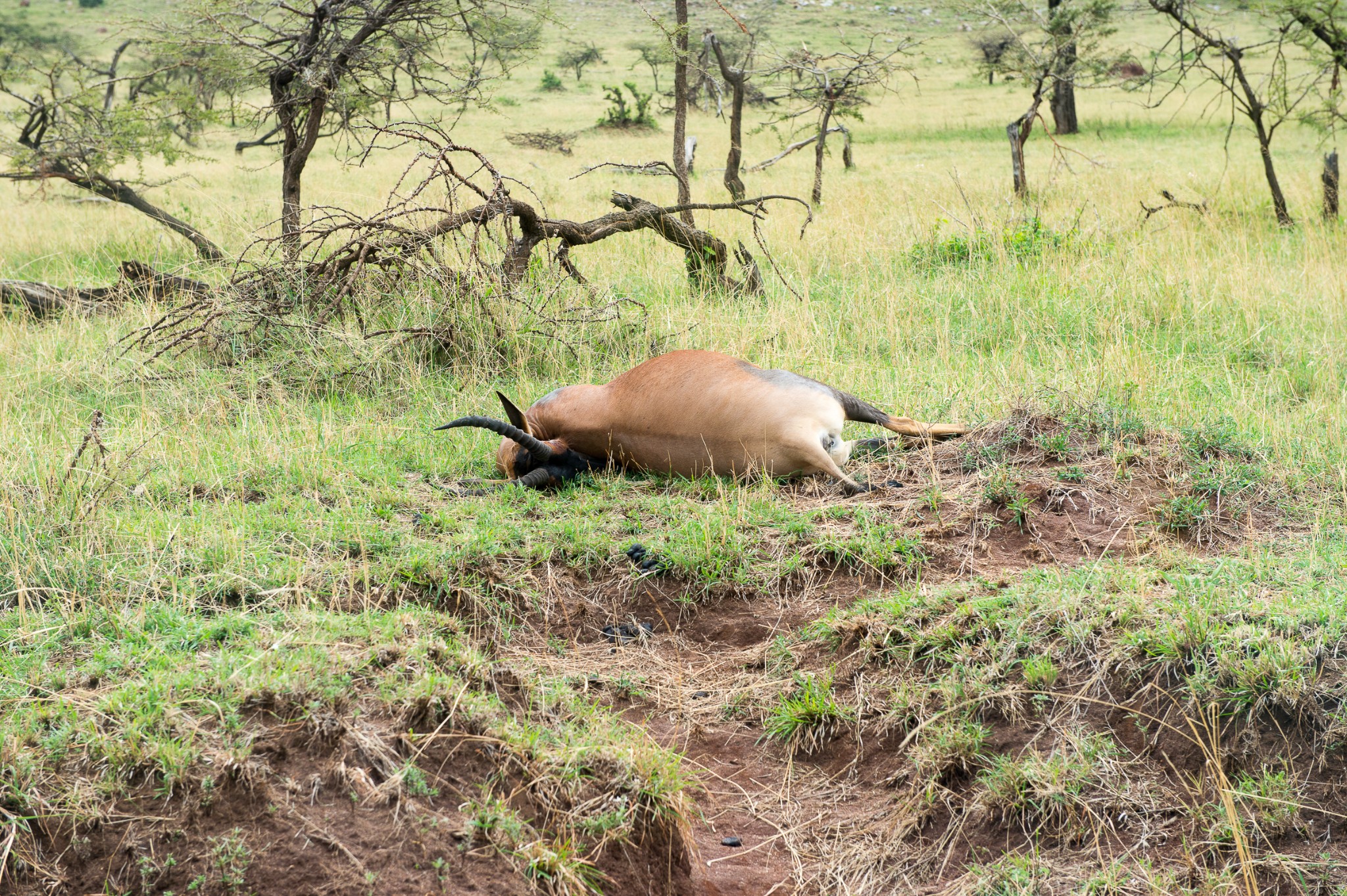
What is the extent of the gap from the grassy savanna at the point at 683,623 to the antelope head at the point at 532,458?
0.32 m

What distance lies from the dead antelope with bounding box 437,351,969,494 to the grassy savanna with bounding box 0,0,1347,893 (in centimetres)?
25

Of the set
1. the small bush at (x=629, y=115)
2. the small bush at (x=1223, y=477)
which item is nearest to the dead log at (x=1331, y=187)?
the small bush at (x=1223, y=477)

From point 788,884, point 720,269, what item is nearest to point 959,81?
point 720,269

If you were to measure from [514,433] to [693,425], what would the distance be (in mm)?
873

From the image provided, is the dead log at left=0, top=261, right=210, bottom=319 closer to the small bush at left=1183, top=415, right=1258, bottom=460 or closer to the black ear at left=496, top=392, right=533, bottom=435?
the black ear at left=496, top=392, right=533, bottom=435

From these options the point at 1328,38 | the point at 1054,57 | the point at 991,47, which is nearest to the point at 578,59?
the point at 991,47

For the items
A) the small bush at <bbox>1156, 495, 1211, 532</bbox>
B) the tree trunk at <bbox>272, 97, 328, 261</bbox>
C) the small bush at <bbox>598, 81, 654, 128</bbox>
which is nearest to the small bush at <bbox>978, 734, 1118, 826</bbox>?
the small bush at <bbox>1156, 495, 1211, 532</bbox>

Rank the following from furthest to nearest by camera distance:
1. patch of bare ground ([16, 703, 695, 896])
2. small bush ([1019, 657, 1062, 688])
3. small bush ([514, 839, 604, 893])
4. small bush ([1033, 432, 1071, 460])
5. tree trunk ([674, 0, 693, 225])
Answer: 1. tree trunk ([674, 0, 693, 225])
2. small bush ([1033, 432, 1071, 460])
3. small bush ([1019, 657, 1062, 688])
4. small bush ([514, 839, 604, 893])
5. patch of bare ground ([16, 703, 695, 896])

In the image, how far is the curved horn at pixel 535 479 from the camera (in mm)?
5172

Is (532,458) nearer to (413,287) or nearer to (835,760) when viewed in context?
(835,760)

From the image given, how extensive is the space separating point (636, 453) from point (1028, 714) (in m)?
2.61

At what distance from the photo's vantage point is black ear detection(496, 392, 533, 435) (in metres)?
5.23

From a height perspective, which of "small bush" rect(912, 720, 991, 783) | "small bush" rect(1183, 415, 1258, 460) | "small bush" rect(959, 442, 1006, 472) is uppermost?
"small bush" rect(1183, 415, 1258, 460)

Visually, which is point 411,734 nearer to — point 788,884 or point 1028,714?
point 788,884
